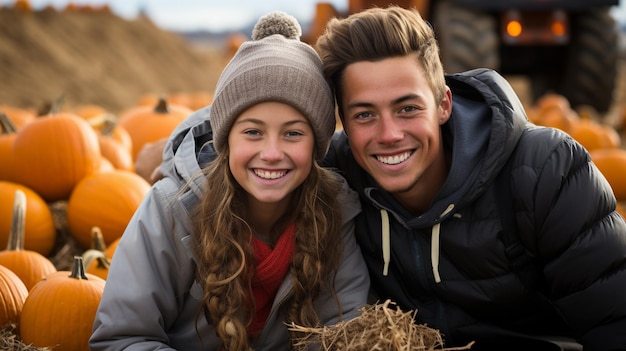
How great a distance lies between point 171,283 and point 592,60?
27.5 feet

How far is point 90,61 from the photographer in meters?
19.0

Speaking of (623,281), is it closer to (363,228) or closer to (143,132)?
(363,228)

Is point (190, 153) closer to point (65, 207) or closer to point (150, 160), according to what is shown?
point (150, 160)

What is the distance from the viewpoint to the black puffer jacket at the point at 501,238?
9.47 ft

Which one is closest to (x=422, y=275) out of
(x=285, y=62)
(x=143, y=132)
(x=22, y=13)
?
(x=285, y=62)

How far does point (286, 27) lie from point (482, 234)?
112cm

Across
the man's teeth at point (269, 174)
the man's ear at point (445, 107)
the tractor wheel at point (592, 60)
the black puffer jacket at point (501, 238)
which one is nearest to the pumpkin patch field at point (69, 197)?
the tractor wheel at point (592, 60)

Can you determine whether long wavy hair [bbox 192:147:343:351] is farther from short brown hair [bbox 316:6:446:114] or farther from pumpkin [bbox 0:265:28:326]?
pumpkin [bbox 0:265:28:326]

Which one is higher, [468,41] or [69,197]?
[468,41]

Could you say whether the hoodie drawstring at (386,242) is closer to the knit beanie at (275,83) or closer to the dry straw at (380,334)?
the knit beanie at (275,83)

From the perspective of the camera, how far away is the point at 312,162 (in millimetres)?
3062

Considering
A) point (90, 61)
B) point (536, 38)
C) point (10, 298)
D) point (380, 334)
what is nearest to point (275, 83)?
point (380, 334)

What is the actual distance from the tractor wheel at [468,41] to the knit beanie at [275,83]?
532 centimetres

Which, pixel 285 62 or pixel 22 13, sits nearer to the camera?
pixel 285 62
